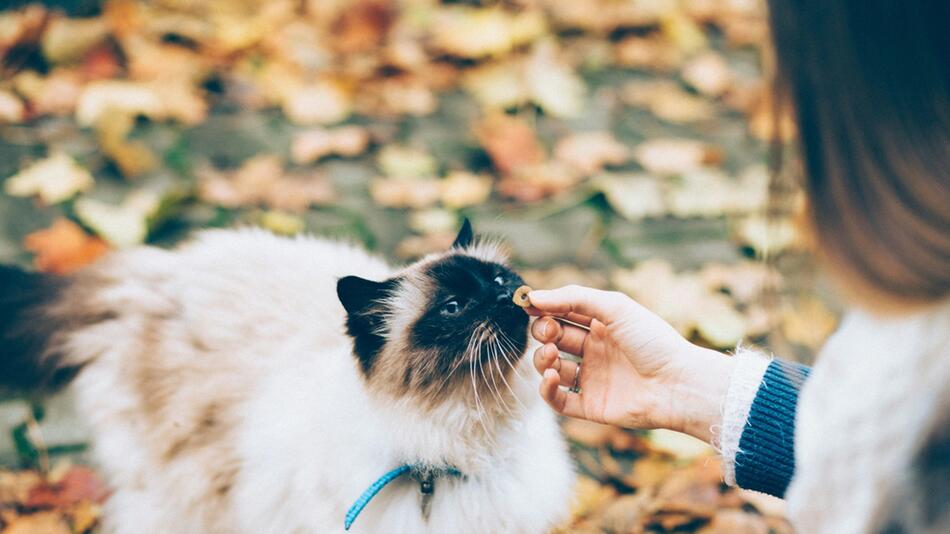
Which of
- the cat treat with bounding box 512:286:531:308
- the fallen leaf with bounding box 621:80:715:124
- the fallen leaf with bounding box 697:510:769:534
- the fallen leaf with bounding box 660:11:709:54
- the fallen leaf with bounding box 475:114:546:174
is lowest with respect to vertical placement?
the fallen leaf with bounding box 697:510:769:534

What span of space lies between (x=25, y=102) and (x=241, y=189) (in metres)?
1.04

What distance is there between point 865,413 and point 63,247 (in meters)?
2.59

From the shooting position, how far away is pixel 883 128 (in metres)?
1.14

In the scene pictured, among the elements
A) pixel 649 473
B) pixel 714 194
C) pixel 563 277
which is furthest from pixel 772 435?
pixel 714 194

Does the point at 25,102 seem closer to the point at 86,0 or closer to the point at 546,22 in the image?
the point at 86,0

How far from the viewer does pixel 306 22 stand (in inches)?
158

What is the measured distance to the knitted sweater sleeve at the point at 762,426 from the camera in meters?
1.74

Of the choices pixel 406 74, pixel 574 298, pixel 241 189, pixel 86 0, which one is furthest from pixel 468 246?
pixel 86 0

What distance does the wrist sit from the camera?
1.81m

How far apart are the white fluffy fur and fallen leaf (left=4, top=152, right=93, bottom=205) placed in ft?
2.83

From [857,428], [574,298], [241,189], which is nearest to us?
[857,428]

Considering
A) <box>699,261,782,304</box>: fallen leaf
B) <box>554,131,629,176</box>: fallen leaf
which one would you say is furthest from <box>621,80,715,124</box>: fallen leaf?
<box>699,261,782,304</box>: fallen leaf

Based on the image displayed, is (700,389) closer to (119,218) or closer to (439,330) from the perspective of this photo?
(439,330)

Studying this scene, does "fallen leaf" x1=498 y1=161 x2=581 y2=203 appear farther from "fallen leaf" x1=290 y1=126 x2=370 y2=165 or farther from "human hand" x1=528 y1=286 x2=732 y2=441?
"human hand" x1=528 y1=286 x2=732 y2=441
